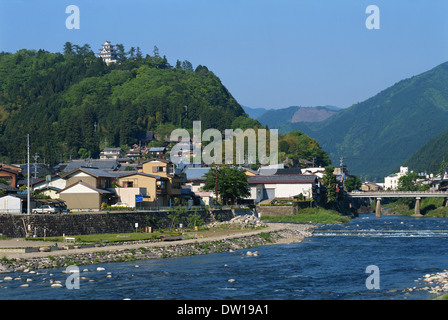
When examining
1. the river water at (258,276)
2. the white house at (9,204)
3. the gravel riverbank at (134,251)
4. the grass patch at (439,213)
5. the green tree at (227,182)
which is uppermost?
the green tree at (227,182)

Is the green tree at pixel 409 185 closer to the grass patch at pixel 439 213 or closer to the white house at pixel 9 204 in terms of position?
the grass patch at pixel 439 213

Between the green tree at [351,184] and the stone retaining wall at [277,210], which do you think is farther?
the green tree at [351,184]

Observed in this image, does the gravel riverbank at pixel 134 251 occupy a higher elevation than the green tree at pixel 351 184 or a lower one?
lower

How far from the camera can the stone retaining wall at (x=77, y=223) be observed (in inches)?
1640

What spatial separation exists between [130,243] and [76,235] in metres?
5.15

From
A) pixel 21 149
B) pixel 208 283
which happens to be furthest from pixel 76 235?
pixel 21 149

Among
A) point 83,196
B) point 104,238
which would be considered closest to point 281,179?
point 83,196

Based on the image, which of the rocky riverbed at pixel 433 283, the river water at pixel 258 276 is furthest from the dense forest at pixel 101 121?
the rocky riverbed at pixel 433 283

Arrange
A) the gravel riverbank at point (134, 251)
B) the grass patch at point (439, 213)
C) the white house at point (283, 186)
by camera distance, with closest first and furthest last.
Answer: the gravel riverbank at point (134, 251), the white house at point (283, 186), the grass patch at point (439, 213)

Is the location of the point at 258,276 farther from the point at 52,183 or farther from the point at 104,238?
the point at 52,183

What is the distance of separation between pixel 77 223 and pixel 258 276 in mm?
17803

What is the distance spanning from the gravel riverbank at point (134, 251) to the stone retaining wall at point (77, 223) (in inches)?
225

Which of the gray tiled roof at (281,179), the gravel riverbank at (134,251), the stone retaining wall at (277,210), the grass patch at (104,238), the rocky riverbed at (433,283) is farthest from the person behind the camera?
the gray tiled roof at (281,179)
